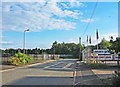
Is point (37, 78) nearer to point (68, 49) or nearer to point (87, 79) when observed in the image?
point (87, 79)

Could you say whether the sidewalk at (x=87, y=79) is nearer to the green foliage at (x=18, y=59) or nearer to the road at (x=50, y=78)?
the road at (x=50, y=78)

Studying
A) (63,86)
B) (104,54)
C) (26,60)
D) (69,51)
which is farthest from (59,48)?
(63,86)

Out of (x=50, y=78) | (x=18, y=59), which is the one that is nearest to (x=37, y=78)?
(x=50, y=78)

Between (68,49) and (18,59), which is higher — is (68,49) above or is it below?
above

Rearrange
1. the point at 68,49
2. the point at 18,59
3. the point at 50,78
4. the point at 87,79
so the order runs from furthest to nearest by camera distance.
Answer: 1. the point at 68,49
2. the point at 18,59
3. the point at 50,78
4. the point at 87,79

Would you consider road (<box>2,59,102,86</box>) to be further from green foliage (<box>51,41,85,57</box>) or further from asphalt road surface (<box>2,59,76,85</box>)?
green foliage (<box>51,41,85,57</box>)

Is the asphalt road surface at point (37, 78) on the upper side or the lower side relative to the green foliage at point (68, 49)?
lower

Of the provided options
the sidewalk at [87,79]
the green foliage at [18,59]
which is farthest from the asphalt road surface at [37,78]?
the green foliage at [18,59]

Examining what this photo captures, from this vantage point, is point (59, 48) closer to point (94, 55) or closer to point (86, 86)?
point (94, 55)

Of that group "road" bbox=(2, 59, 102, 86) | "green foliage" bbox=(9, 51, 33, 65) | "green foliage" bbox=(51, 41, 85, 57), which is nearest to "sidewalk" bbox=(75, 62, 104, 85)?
"road" bbox=(2, 59, 102, 86)

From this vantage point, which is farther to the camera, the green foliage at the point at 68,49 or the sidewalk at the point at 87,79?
the green foliage at the point at 68,49

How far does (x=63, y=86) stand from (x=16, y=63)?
37476mm

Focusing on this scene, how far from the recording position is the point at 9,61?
5522 cm

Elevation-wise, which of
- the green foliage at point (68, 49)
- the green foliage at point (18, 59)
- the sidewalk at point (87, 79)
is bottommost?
the sidewalk at point (87, 79)
